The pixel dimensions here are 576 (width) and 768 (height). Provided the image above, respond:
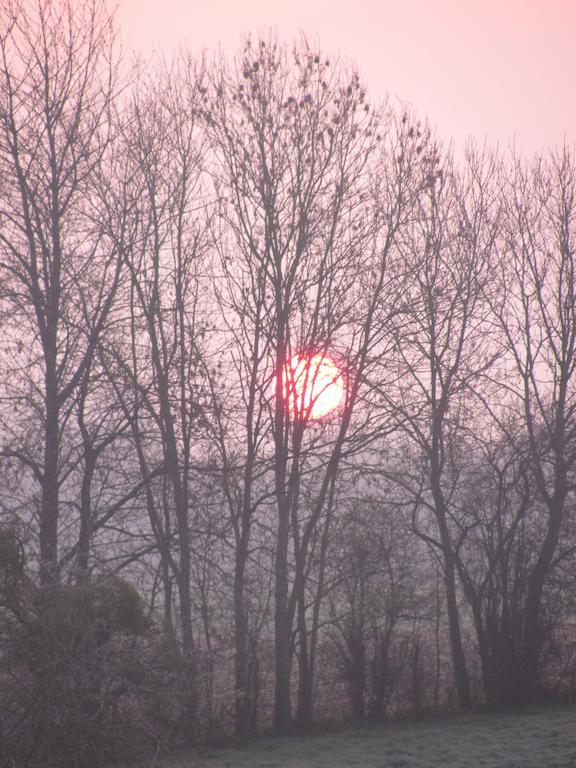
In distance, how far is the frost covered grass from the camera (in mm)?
12945

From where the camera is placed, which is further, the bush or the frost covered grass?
the frost covered grass

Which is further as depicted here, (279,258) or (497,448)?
(497,448)

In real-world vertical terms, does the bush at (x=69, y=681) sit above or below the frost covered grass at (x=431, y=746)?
above

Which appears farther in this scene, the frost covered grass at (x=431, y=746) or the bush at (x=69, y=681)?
the frost covered grass at (x=431, y=746)

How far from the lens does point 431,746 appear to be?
48.5 ft

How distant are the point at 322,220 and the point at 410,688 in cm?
1093

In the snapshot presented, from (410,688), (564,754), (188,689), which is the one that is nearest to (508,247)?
(410,688)

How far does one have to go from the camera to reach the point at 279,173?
1773 cm

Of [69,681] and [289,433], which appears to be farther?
[289,433]

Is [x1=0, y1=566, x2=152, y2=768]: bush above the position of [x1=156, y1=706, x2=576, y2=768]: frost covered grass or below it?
above

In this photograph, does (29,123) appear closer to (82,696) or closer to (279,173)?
(279,173)

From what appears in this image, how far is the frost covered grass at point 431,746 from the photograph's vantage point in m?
12.9

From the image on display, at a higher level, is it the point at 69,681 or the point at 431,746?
the point at 69,681

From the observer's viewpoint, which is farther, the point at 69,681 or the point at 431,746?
the point at 431,746
